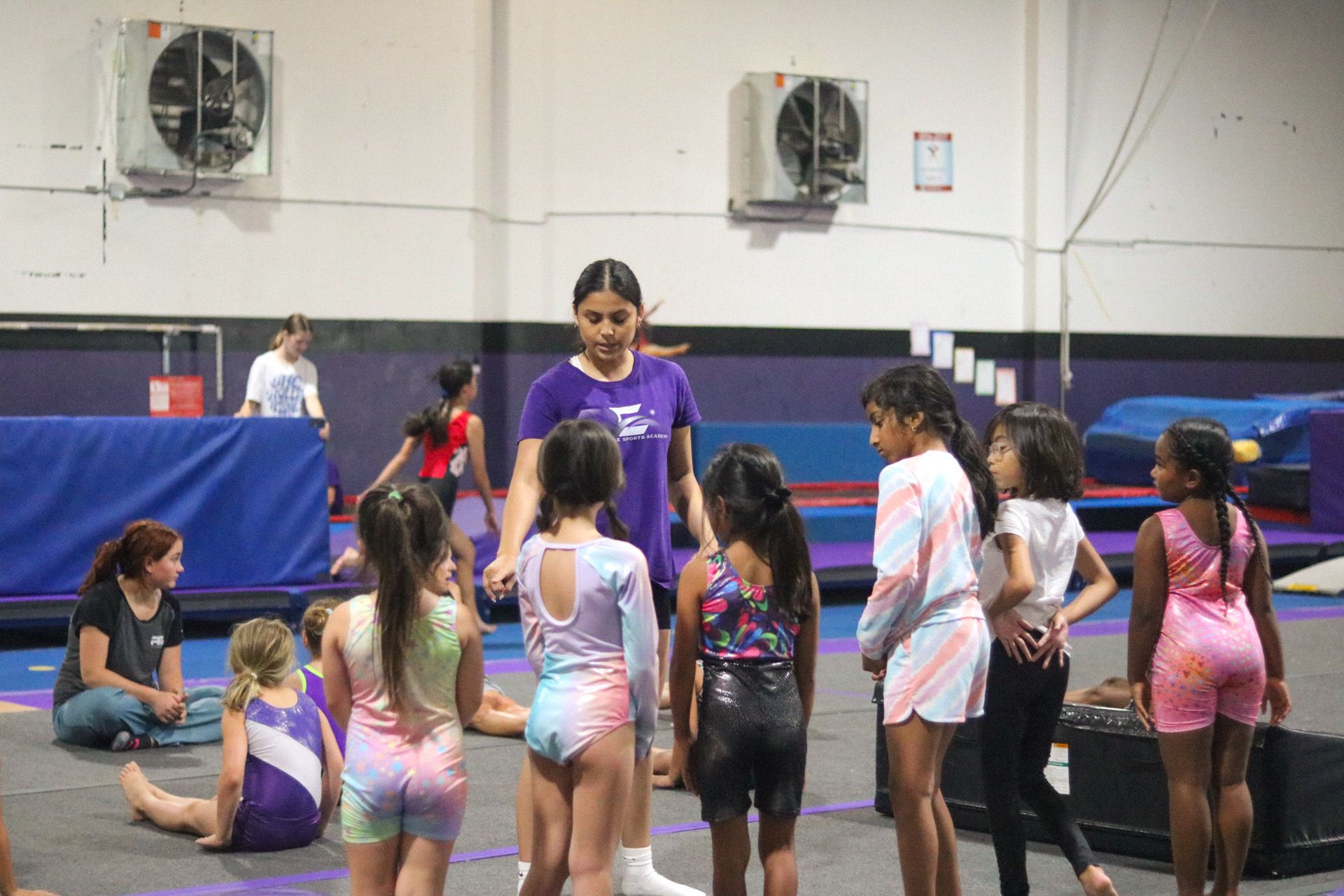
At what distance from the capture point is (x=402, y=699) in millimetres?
2955

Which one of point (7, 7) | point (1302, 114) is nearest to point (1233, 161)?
point (1302, 114)

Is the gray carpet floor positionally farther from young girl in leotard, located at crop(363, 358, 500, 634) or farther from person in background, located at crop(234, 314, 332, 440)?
person in background, located at crop(234, 314, 332, 440)

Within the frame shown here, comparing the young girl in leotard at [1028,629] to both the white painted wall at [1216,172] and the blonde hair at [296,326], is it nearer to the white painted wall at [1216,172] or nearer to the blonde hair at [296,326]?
the blonde hair at [296,326]

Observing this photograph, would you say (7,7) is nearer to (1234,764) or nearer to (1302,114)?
(1234,764)

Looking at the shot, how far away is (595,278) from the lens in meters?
3.61

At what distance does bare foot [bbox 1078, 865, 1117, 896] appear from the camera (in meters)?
3.66

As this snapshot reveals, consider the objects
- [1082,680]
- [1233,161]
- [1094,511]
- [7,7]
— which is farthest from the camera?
[1233,161]

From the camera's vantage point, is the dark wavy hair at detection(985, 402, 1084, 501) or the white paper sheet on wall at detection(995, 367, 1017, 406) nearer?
the dark wavy hair at detection(985, 402, 1084, 501)

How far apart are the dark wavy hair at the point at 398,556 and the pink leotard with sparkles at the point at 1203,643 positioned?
5.73 feet

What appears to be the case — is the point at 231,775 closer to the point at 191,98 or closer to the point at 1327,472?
the point at 191,98

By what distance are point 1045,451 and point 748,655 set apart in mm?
1022

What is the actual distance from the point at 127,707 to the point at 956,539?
3586mm

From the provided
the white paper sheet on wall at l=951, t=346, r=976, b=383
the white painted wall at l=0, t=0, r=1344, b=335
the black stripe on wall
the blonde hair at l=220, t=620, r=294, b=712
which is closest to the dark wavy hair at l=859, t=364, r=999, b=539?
the blonde hair at l=220, t=620, r=294, b=712

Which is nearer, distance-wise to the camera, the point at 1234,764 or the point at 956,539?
the point at 956,539
